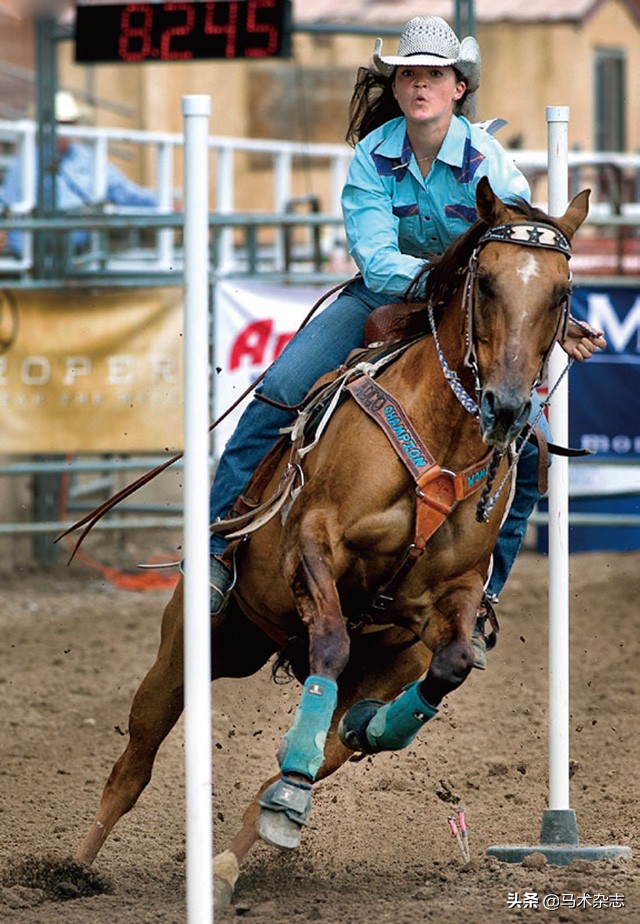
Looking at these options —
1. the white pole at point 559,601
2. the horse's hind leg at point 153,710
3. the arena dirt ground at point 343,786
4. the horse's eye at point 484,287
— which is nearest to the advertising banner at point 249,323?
the arena dirt ground at point 343,786

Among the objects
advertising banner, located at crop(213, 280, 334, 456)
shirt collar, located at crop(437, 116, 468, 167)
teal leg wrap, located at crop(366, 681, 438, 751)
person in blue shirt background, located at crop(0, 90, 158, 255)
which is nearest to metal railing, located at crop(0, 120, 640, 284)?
person in blue shirt background, located at crop(0, 90, 158, 255)

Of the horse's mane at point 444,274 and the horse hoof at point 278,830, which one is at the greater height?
the horse's mane at point 444,274

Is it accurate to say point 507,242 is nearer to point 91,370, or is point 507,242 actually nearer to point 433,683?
point 433,683

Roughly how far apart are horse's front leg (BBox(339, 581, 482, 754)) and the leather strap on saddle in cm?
16

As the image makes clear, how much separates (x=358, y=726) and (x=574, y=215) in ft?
4.93

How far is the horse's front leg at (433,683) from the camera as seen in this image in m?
4.43

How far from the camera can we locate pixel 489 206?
442 centimetres

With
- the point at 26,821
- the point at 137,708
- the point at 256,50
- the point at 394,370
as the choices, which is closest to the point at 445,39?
the point at 394,370

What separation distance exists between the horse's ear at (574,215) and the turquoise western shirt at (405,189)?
0.34m

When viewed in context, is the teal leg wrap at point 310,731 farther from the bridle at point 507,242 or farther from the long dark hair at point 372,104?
the long dark hair at point 372,104

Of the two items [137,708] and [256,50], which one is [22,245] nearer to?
[256,50]

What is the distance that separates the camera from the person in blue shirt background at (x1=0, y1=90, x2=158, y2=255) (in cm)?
1207

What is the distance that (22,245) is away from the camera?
456 inches

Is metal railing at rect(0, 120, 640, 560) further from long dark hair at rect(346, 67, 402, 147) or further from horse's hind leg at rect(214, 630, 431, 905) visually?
horse's hind leg at rect(214, 630, 431, 905)
